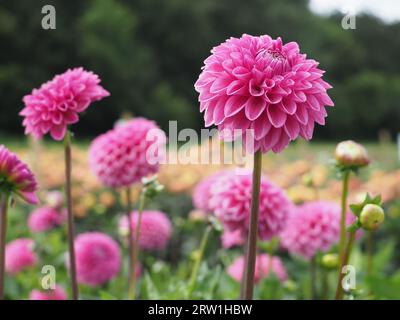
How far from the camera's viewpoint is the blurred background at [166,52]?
13655mm

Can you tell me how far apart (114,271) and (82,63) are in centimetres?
1318

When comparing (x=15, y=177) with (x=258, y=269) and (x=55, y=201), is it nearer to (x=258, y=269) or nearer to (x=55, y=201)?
(x=258, y=269)

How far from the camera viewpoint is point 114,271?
1.70 meters

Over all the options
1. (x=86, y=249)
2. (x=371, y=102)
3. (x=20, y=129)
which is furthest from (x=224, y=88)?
(x=371, y=102)

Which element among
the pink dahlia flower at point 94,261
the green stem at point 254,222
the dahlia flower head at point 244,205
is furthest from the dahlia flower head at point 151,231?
the green stem at point 254,222

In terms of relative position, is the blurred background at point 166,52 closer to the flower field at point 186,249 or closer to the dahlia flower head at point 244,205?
the flower field at point 186,249

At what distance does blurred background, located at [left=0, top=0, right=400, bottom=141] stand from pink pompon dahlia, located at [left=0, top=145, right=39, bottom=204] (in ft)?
38.2

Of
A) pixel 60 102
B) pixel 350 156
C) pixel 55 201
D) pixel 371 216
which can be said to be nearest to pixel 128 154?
pixel 60 102

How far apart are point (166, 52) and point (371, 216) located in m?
15.7

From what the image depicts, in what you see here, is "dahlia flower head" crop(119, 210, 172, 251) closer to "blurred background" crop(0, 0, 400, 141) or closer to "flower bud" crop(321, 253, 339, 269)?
"flower bud" crop(321, 253, 339, 269)

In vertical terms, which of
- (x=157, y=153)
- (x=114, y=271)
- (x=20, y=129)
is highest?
(x=20, y=129)

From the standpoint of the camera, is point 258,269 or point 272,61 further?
point 258,269

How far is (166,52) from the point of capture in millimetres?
16141

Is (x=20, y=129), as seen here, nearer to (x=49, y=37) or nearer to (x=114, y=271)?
(x=49, y=37)
